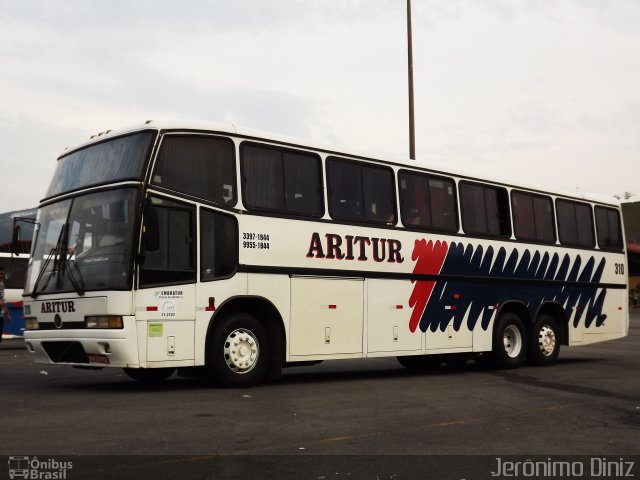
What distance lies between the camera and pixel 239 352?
11.6 m

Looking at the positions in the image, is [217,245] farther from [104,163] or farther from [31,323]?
[31,323]

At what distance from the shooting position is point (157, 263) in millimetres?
10805

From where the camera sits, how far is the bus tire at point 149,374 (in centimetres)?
1246

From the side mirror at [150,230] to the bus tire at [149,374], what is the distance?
7.90 ft

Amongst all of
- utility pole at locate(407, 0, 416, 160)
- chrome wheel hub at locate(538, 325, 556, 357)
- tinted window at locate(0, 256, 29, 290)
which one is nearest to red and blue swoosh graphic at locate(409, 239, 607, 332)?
chrome wheel hub at locate(538, 325, 556, 357)

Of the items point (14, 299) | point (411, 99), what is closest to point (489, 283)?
point (411, 99)

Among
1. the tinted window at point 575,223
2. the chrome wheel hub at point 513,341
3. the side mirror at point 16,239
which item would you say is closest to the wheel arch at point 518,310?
the chrome wheel hub at point 513,341

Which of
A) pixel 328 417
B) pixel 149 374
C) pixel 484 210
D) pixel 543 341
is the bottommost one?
pixel 328 417

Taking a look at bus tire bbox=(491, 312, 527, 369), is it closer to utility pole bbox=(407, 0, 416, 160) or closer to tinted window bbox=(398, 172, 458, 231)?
tinted window bbox=(398, 172, 458, 231)

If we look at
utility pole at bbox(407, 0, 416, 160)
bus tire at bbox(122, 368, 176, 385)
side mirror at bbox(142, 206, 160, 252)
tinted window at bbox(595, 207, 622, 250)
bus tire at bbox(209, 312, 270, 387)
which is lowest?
bus tire at bbox(122, 368, 176, 385)

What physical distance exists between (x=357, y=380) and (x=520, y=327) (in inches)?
175

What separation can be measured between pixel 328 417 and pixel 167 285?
304cm

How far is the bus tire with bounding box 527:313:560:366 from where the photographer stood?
55.3ft

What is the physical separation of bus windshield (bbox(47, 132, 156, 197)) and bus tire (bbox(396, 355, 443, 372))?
292 inches
